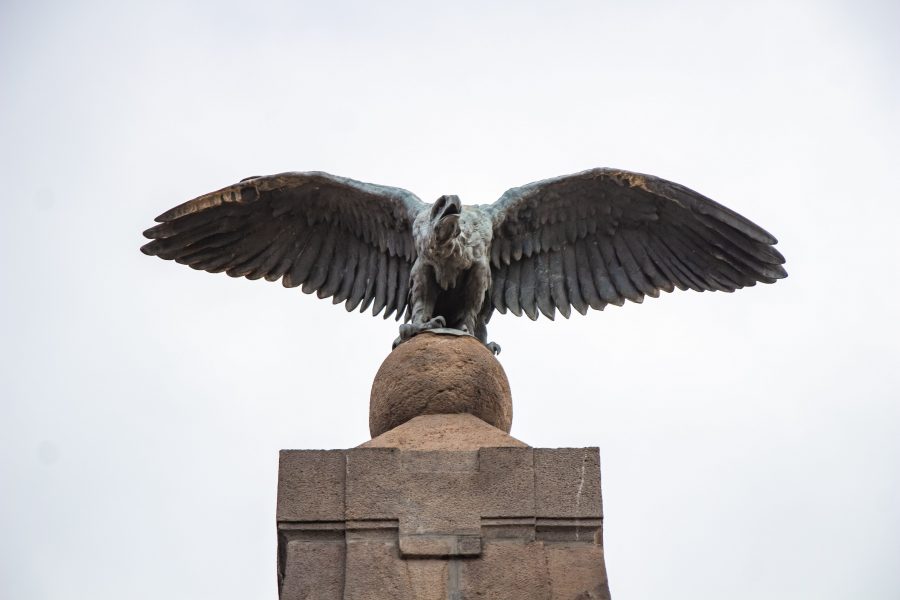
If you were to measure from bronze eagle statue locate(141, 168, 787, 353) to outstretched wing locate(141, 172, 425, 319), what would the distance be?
0.01 m

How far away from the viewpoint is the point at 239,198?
523 inches

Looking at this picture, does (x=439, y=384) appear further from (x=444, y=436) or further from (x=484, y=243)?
(x=484, y=243)

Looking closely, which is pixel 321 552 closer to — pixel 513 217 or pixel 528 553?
pixel 528 553

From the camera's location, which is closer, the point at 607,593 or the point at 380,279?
the point at 607,593

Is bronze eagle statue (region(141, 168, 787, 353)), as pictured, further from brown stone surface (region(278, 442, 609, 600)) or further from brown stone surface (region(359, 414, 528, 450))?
brown stone surface (region(278, 442, 609, 600))

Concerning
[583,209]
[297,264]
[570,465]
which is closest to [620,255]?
[583,209]

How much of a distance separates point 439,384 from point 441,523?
1.41 meters

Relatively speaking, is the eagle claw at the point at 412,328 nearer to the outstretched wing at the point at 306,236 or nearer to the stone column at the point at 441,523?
the outstretched wing at the point at 306,236

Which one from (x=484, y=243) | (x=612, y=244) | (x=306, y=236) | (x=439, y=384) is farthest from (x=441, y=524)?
(x=306, y=236)

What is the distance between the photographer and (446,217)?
Result: 12266 mm

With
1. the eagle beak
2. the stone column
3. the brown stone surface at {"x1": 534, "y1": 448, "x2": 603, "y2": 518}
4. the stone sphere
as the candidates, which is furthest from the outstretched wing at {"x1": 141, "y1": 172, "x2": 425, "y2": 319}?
the brown stone surface at {"x1": 534, "y1": 448, "x2": 603, "y2": 518}

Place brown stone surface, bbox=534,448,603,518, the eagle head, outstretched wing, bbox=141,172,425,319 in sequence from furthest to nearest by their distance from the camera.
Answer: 1. outstretched wing, bbox=141,172,425,319
2. the eagle head
3. brown stone surface, bbox=534,448,603,518

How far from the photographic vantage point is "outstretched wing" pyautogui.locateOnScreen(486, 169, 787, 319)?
12.9 meters

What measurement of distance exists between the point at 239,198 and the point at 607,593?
5138 mm
